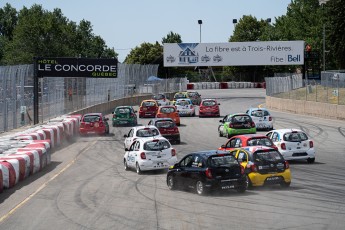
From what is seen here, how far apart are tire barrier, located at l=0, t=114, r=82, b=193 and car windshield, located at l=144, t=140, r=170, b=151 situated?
422 centimetres

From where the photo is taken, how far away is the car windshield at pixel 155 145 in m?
22.7

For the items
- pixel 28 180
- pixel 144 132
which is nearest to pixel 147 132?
pixel 144 132

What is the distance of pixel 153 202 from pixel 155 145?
633 cm

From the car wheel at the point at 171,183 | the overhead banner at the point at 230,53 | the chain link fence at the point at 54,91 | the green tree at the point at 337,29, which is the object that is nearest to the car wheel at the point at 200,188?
the car wheel at the point at 171,183

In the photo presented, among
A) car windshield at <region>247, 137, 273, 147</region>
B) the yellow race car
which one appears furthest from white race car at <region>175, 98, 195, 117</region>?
the yellow race car

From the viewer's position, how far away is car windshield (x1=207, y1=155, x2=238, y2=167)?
17547mm

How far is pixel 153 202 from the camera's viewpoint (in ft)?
54.3

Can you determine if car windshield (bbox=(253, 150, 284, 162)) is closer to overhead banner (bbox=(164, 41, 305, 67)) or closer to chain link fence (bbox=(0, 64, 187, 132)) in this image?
chain link fence (bbox=(0, 64, 187, 132))

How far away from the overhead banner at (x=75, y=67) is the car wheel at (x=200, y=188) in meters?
24.5

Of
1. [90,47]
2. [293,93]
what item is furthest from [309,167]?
[90,47]

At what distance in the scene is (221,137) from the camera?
116 ft

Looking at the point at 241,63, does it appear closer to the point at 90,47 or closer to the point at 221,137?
the point at 221,137

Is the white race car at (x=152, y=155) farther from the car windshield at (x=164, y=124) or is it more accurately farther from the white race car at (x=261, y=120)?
the white race car at (x=261, y=120)

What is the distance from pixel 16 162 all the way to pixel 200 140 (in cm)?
1503
